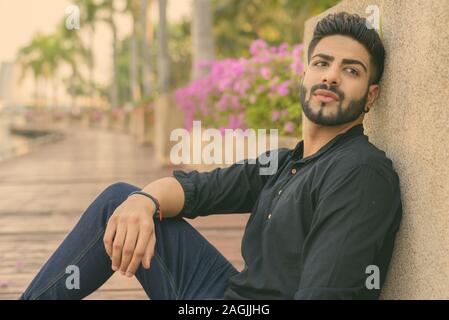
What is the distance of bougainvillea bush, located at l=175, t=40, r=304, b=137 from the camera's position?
24.3 ft

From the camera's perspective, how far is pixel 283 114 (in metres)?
7.56

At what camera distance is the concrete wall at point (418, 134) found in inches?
83.7

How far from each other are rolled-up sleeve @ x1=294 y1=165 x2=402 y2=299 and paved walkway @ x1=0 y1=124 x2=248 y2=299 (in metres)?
2.27

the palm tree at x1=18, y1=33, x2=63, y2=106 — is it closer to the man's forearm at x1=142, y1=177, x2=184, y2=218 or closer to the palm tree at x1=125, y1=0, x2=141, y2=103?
the palm tree at x1=125, y1=0, x2=141, y2=103

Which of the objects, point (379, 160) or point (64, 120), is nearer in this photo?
point (379, 160)

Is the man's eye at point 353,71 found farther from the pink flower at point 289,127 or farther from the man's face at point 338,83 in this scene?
the pink flower at point 289,127

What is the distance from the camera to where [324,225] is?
83.7 inches

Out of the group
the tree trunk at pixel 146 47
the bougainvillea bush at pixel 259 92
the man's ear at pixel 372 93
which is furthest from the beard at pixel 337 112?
the tree trunk at pixel 146 47

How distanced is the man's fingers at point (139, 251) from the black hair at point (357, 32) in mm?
880

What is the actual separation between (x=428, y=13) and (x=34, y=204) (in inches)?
283

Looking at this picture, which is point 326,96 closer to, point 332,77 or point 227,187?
point 332,77

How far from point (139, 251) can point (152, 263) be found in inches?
13.7
